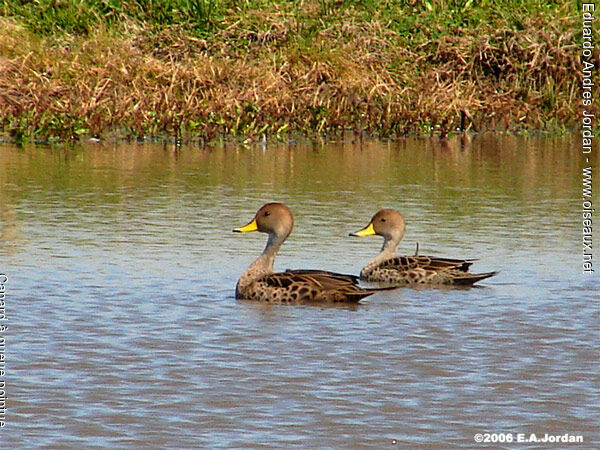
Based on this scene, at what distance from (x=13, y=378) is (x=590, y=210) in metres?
9.87

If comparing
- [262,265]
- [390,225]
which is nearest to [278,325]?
[262,265]

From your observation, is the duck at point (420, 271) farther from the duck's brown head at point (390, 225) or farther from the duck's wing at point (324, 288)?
the duck's wing at point (324, 288)

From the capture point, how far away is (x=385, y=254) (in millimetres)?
12609

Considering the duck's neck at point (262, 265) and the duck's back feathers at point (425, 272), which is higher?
the duck's neck at point (262, 265)

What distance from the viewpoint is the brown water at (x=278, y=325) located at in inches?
287

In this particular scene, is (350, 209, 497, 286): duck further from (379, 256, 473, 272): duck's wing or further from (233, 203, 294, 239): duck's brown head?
(233, 203, 294, 239): duck's brown head

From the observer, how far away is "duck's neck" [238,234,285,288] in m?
11.1

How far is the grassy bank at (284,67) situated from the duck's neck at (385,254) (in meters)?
12.9

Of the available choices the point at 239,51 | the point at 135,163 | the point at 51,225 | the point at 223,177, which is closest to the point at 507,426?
the point at 51,225

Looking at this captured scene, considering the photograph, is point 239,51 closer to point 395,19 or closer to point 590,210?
point 395,19

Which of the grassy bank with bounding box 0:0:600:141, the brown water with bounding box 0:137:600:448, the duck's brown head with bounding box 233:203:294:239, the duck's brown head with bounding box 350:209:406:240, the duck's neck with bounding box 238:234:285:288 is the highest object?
the grassy bank with bounding box 0:0:600:141

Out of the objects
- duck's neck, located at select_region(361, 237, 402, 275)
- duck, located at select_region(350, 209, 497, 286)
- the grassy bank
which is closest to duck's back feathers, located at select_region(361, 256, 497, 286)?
duck, located at select_region(350, 209, 497, 286)

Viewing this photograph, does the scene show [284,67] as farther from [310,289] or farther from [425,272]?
[310,289]

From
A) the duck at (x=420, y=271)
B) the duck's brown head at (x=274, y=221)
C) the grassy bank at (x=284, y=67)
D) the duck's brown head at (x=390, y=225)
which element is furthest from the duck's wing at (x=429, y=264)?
the grassy bank at (x=284, y=67)
